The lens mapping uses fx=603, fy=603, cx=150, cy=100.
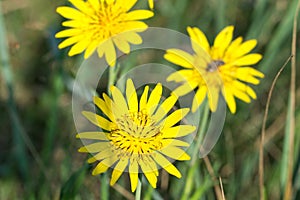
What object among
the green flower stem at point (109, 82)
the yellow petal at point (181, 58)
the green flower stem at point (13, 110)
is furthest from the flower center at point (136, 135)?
the green flower stem at point (13, 110)

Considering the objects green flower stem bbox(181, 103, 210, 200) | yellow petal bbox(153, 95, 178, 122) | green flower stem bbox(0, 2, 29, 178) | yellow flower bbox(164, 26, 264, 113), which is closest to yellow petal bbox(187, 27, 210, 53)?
yellow flower bbox(164, 26, 264, 113)

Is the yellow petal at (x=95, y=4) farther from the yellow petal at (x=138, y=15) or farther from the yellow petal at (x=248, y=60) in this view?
the yellow petal at (x=248, y=60)

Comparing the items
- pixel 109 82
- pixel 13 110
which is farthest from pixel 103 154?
pixel 13 110

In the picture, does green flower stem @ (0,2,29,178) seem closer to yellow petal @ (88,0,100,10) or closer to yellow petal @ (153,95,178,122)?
yellow petal @ (88,0,100,10)

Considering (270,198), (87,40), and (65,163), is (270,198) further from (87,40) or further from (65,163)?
(87,40)

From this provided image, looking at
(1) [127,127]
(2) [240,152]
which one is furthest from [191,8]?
(1) [127,127]

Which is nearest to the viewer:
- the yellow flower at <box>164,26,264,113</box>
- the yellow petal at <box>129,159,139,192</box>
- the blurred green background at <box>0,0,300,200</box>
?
the yellow petal at <box>129,159,139,192</box>
